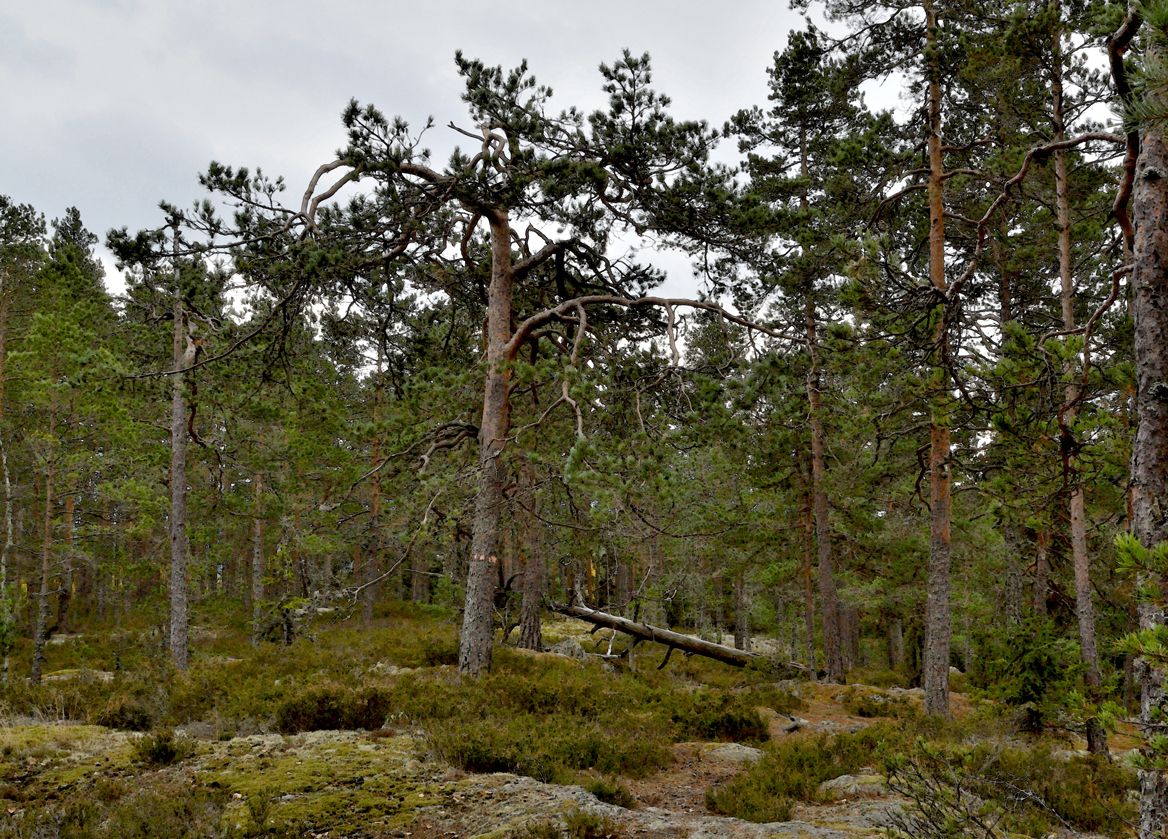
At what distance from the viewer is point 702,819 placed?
4902 mm

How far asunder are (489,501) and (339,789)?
17.6 feet

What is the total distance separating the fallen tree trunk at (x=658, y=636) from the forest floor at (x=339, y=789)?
6.81m

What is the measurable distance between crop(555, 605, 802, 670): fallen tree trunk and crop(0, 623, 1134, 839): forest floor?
681 cm

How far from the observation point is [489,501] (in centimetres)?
1000

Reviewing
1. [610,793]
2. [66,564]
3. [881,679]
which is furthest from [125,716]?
[881,679]

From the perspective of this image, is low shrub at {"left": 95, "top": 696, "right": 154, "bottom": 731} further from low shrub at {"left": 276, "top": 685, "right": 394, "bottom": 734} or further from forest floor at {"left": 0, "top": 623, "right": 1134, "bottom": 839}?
low shrub at {"left": 276, "top": 685, "right": 394, "bottom": 734}

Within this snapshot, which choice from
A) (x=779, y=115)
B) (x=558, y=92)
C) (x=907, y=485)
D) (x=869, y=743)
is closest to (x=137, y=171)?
(x=558, y=92)

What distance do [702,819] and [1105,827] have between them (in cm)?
386

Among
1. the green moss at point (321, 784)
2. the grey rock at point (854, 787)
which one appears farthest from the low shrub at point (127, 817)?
the grey rock at point (854, 787)

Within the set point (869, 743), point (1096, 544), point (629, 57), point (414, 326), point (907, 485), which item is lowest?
point (869, 743)

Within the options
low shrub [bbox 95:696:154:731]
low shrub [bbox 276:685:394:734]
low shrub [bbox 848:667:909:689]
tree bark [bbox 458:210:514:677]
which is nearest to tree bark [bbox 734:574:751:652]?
low shrub [bbox 848:667:909:689]

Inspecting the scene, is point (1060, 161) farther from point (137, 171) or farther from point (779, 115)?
point (137, 171)

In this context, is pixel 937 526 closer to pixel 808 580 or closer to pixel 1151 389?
pixel 1151 389

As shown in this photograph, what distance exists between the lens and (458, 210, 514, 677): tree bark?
984 cm
